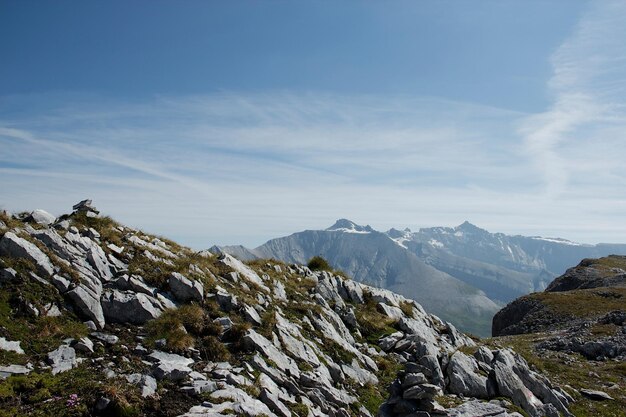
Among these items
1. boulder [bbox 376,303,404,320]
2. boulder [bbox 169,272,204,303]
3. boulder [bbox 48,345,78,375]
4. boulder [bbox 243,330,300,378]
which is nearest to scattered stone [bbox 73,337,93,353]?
boulder [bbox 48,345,78,375]

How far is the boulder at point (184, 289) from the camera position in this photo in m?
25.1

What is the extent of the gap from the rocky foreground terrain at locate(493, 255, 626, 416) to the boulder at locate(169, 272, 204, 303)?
28.6 m

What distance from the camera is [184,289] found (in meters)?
25.4

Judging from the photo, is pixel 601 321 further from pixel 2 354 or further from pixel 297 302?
pixel 2 354

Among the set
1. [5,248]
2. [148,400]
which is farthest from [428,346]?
[5,248]

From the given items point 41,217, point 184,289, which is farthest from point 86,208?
point 184,289

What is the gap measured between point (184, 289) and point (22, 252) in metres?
8.96

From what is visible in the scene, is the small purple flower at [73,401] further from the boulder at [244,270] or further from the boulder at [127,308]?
the boulder at [244,270]

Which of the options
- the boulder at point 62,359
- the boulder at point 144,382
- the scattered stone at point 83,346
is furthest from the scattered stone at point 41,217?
the boulder at point 144,382

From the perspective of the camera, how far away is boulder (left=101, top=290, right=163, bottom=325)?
21.5 metres

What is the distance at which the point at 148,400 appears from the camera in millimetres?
15289

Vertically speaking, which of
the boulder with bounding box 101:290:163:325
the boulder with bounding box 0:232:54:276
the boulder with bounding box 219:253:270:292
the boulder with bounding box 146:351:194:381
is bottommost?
the boulder with bounding box 146:351:194:381

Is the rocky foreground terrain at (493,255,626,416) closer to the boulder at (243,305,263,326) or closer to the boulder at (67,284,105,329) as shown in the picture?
the boulder at (243,305,263,326)

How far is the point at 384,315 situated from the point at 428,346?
862 centimetres
